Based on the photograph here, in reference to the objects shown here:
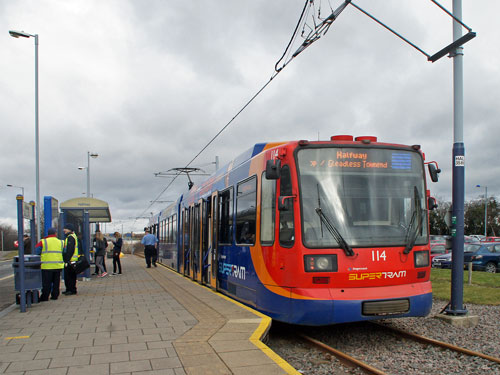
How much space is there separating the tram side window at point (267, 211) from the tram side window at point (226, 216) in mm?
1884

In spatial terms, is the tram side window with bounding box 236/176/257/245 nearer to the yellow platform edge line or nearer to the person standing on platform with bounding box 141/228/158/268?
the yellow platform edge line

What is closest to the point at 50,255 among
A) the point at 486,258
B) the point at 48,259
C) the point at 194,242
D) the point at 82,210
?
the point at 48,259

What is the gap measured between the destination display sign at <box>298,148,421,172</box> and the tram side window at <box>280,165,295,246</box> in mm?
285

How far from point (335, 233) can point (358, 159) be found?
4.07 ft

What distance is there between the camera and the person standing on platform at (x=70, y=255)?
36.7ft

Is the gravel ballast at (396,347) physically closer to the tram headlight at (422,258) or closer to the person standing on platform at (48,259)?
the tram headlight at (422,258)

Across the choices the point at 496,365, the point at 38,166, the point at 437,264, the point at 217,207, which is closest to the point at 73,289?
the point at 217,207

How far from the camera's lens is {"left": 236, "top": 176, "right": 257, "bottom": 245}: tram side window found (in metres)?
8.19

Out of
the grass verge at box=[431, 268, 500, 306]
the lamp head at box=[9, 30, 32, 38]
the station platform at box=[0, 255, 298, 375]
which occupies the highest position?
the lamp head at box=[9, 30, 32, 38]

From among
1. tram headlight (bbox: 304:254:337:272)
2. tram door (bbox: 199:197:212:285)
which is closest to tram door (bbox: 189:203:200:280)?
tram door (bbox: 199:197:212:285)

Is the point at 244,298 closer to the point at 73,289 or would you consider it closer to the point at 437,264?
the point at 73,289

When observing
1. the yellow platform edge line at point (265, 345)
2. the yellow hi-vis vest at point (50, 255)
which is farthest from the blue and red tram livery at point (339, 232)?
the yellow hi-vis vest at point (50, 255)

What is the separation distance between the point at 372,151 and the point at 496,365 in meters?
3.31

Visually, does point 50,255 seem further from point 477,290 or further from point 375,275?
point 477,290
